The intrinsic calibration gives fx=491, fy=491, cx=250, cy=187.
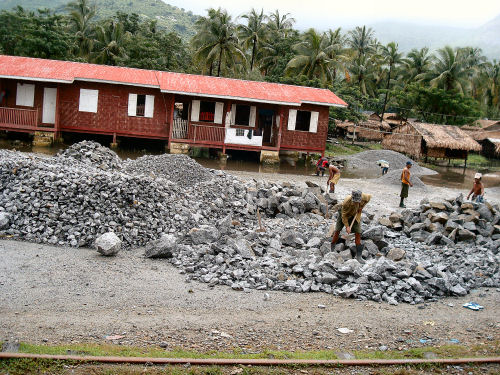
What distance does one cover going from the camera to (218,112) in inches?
1038

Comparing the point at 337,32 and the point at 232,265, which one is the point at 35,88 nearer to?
the point at 232,265

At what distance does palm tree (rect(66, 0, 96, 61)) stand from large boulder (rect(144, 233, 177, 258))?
3630cm

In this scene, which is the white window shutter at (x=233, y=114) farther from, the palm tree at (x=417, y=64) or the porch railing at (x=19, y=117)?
the palm tree at (x=417, y=64)

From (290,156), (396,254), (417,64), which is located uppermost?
(417,64)

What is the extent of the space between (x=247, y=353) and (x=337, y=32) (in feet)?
131

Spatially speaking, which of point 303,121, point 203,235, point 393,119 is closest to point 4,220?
point 203,235

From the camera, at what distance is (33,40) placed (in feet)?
111

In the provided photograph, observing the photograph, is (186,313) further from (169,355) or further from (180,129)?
(180,129)

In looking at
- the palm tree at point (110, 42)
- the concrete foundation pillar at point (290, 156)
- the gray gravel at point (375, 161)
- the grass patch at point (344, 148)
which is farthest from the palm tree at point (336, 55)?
the palm tree at point (110, 42)

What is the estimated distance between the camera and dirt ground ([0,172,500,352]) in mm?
6984

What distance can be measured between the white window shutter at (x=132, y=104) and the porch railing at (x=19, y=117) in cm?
444

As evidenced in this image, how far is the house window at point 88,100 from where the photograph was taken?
2469 cm

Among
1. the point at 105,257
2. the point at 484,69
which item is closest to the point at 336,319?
the point at 105,257

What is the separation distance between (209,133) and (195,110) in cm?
160
